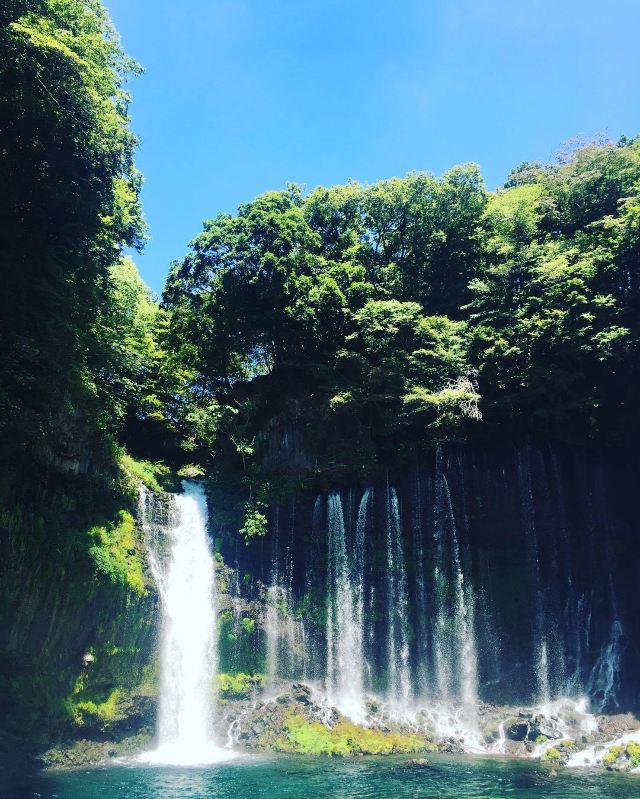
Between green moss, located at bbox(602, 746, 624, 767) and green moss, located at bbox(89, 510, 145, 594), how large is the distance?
14724mm

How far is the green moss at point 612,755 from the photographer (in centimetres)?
1645

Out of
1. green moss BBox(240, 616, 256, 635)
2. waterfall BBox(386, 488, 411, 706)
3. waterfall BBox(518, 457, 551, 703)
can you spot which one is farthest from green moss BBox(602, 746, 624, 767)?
green moss BBox(240, 616, 256, 635)

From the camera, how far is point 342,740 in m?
19.0

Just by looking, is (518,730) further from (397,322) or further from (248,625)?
(397,322)

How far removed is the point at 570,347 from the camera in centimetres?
2120

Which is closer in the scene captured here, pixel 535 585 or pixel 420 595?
pixel 535 585

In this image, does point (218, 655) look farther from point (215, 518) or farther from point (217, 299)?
point (217, 299)

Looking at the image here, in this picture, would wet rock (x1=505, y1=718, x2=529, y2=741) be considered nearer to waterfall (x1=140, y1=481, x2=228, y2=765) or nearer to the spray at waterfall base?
the spray at waterfall base

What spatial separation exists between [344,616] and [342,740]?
445 cm

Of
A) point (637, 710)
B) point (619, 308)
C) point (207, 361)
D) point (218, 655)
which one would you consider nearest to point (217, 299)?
point (207, 361)

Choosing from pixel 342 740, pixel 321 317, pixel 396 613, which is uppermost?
pixel 321 317

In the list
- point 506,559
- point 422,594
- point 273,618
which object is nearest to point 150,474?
point 273,618

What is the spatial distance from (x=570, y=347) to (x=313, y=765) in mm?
16259

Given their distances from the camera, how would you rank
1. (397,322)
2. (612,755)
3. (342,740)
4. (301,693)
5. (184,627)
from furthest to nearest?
1. (397,322)
2. (301,693)
3. (184,627)
4. (342,740)
5. (612,755)
